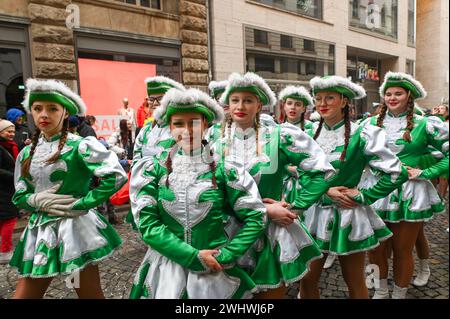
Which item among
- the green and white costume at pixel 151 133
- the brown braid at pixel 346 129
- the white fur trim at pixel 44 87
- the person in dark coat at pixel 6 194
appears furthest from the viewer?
the person in dark coat at pixel 6 194

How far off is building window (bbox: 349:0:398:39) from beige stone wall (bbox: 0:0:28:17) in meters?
5.11

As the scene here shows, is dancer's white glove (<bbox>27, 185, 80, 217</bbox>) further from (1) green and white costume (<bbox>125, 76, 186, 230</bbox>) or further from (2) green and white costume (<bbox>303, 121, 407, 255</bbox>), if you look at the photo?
(2) green and white costume (<bbox>303, 121, 407, 255</bbox>)

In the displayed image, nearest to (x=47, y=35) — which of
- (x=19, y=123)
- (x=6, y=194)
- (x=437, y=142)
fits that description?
(x=19, y=123)

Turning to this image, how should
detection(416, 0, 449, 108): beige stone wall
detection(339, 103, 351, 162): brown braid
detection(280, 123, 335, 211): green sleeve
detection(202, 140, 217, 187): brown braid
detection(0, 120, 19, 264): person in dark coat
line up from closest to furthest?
detection(416, 0, 449, 108): beige stone wall → detection(202, 140, 217, 187): brown braid → detection(280, 123, 335, 211): green sleeve → detection(339, 103, 351, 162): brown braid → detection(0, 120, 19, 264): person in dark coat

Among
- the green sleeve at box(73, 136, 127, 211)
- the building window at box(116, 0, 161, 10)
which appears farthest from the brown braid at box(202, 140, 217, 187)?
the building window at box(116, 0, 161, 10)

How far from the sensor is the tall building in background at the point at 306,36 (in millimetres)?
2639

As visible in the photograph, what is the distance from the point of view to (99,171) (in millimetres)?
2480

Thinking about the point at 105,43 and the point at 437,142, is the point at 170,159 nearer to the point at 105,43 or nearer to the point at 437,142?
the point at 105,43

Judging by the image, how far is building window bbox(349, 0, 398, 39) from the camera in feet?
8.63

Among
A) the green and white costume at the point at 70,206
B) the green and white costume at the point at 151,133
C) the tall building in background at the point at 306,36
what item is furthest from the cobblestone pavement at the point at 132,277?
the tall building in background at the point at 306,36

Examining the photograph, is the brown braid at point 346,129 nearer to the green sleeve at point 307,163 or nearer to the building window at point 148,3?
the green sleeve at point 307,163

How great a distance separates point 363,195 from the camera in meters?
2.52

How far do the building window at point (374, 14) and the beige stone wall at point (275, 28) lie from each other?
53 mm

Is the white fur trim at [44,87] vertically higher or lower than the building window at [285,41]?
lower
